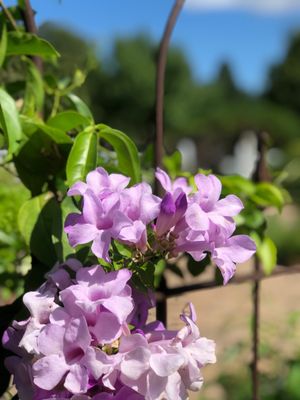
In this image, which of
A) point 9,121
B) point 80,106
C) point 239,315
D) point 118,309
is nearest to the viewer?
point 118,309

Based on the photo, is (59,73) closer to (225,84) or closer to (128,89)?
(128,89)

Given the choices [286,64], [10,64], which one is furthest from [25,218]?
[286,64]

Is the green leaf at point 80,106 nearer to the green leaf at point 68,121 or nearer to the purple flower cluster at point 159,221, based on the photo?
the green leaf at point 68,121

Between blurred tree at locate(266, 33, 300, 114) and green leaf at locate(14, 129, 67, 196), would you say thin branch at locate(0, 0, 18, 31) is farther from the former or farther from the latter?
blurred tree at locate(266, 33, 300, 114)

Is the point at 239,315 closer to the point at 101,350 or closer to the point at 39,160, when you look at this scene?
the point at 39,160

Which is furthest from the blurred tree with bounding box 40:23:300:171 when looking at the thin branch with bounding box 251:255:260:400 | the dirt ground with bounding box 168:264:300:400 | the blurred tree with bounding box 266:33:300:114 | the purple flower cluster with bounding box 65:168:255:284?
the purple flower cluster with bounding box 65:168:255:284

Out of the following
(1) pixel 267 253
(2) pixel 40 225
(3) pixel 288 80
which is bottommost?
(3) pixel 288 80

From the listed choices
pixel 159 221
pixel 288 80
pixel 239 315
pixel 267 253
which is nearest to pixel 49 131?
pixel 159 221
